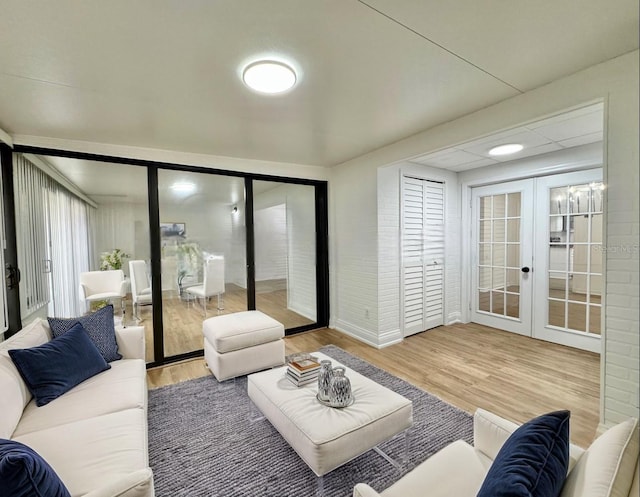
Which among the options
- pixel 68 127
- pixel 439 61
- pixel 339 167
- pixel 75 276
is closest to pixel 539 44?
pixel 439 61

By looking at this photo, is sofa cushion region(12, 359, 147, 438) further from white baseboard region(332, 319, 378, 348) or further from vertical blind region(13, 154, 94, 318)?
white baseboard region(332, 319, 378, 348)

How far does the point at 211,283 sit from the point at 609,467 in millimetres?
3505

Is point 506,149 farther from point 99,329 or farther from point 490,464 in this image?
point 99,329

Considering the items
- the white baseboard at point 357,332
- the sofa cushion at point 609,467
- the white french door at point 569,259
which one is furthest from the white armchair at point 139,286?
the white french door at point 569,259

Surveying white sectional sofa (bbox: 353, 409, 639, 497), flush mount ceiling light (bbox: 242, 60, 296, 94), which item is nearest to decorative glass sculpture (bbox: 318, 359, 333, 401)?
white sectional sofa (bbox: 353, 409, 639, 497)

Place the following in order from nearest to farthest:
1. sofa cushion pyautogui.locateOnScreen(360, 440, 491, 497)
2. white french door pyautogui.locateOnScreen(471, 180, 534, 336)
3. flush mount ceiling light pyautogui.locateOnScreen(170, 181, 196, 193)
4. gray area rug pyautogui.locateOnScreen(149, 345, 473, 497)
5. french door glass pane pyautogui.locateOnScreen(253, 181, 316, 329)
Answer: sofa cushion pyautogui.locateOnScreen(360, 440, 491, 497) < gray area rug pyautogui.locateOnScreen(149, 345, 473, 497) < flush mount ceiling light pyautogui.locateOnScreen(170, 181, 196, 193) < white french door pyautogui.locateOnScreen(471, 180, 534, 336) < french door glass pane pyautogui.locateOnScreen(253, 181, 316, 329)

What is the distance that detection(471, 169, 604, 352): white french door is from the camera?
130 inches

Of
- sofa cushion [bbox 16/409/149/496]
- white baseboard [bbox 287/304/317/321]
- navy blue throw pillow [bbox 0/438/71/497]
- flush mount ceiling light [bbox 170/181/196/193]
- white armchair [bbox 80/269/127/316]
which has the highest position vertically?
flush mount ceiling light [bbox 170/181/196/193]

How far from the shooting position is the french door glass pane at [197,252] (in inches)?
131

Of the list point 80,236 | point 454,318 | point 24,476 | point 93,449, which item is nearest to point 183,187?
point 80,236

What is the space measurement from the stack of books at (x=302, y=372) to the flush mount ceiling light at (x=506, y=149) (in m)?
2.89

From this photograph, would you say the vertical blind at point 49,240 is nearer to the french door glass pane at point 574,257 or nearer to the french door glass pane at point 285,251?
the french door glass pane at point 285,251

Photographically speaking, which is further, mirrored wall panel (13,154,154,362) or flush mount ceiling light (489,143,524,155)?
flush mount ceiling light (489,143,524,155)

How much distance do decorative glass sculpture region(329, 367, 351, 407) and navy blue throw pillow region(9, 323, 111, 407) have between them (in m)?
1.56
